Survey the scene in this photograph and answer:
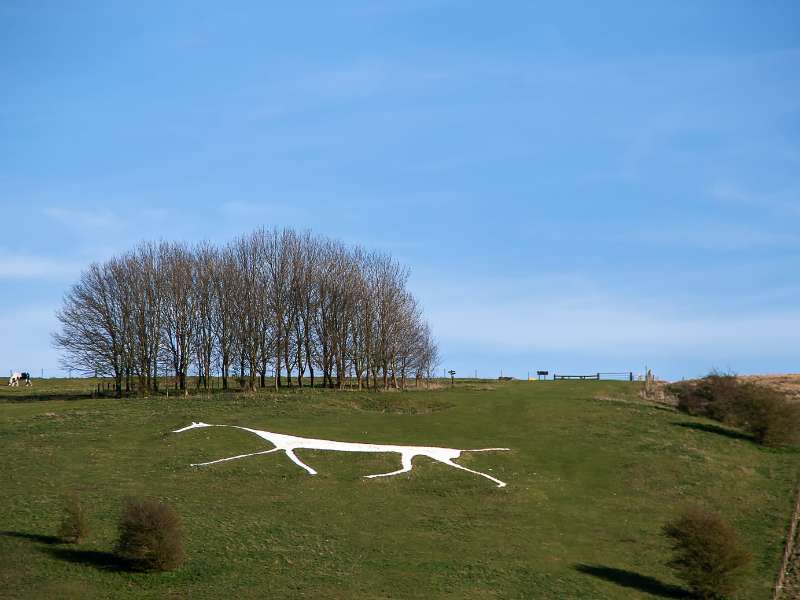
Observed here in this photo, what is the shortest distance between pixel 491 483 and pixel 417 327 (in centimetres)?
5427

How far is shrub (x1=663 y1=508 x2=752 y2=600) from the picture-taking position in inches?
1180

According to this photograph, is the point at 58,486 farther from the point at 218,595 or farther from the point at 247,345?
the point at 247,345

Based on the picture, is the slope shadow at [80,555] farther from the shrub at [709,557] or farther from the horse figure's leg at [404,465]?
the shrub at [709,557]

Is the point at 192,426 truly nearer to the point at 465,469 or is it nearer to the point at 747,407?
the point at 465,469

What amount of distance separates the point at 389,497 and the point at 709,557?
47.6 feet

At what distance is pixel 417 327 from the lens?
314 ft

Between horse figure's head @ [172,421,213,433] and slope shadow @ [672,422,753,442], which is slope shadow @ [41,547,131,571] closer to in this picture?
horse figure's head @ [172,421,213,433]

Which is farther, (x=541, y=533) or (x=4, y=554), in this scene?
(x=541, y=533)

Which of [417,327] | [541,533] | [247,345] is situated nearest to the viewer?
[541,533]

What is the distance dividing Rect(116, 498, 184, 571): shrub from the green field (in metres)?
0.49

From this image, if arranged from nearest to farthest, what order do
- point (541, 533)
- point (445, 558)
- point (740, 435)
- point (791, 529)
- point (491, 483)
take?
point (445, 558), point (541, 533), point (791, 529), point (491, 483), point (740, 435)

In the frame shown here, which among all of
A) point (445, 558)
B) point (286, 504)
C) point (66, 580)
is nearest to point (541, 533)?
point (445, 558)

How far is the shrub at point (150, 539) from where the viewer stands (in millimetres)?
26578

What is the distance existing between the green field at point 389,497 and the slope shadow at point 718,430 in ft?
0.84
